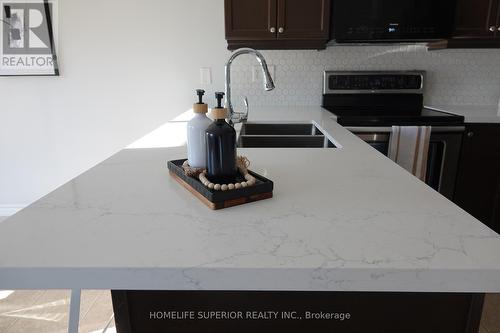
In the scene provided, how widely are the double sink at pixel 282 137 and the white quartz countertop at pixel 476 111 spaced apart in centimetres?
100

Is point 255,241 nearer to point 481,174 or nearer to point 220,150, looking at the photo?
point 220,150

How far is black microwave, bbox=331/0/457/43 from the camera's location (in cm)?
214

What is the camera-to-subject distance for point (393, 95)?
2.59 m

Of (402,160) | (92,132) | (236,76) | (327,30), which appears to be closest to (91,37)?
(92,132)

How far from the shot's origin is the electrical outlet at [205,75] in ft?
8.60

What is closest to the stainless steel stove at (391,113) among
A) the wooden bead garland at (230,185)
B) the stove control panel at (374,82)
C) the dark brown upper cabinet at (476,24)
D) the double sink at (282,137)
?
the stove control panel at (374,82)

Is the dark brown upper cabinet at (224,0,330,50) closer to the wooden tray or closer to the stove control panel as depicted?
the stove control panel

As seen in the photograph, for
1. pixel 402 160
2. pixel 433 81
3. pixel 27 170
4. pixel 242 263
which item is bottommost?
pixel 27 170

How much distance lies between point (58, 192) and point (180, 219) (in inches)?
14.1

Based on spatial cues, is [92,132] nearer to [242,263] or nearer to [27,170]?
[27,170]

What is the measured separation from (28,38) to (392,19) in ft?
8.43

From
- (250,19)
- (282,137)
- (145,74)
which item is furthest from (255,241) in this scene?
(145,74)

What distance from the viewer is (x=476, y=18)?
2.21 metres

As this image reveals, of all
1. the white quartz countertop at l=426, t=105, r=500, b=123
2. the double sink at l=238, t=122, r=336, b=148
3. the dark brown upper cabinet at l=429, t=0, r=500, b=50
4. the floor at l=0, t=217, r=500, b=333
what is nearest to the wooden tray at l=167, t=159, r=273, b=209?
the double sink at l=238, t=122, r=336, b=148
